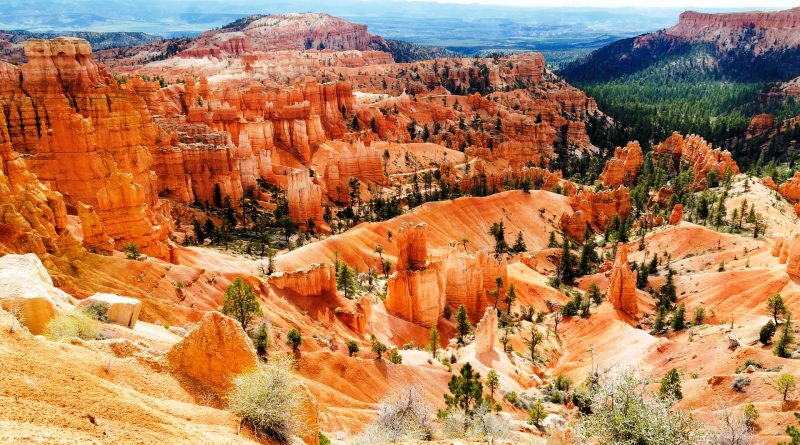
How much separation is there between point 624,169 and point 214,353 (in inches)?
3807

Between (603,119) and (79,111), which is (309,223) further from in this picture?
(603,119)

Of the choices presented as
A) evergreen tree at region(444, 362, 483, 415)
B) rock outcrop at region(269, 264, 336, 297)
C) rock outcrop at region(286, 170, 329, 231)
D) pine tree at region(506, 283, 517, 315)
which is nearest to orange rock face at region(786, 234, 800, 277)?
pine tree at region(506, 283, 517, 315)

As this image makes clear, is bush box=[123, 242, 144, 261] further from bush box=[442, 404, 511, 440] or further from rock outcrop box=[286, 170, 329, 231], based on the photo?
rock outcrop box=[286, 170, 329, 231]

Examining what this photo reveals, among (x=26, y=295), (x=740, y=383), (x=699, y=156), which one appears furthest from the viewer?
(x=699, y=156)

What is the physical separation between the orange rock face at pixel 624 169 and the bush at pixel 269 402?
9370 centimetres

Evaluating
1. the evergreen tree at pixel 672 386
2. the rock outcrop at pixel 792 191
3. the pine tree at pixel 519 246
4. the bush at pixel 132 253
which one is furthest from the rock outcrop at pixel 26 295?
the rock outcrop at pixel 792 191

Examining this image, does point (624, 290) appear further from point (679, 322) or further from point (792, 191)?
point (792, 191)

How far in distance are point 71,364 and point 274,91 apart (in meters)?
97.8

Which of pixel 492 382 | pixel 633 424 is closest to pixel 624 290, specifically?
pixel 492 382

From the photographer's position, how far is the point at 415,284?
157 ft

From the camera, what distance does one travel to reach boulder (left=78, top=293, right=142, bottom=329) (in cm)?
2211

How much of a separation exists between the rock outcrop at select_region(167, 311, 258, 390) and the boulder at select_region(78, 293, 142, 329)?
5.93 m

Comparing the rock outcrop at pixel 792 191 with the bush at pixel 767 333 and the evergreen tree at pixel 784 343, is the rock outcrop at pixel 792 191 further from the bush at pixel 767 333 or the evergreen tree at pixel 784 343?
the evergreen tree at pixel 784 343

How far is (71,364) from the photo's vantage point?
14.0 m
